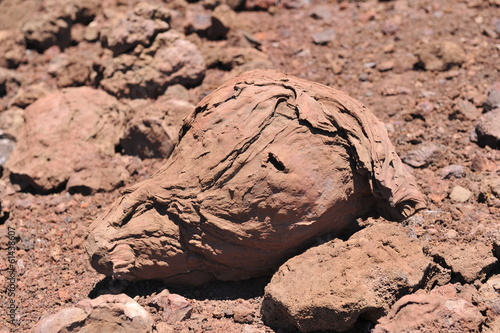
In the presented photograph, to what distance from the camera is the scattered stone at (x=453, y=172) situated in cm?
595

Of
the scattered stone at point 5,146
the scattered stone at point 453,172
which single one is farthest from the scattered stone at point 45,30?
the scattered stone at point 453,172

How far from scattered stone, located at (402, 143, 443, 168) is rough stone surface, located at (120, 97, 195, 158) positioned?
2185mm

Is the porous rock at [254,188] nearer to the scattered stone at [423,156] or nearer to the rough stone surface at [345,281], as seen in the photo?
the rough stone surface at [345,281]

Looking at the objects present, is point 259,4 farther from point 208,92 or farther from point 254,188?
point 254,188

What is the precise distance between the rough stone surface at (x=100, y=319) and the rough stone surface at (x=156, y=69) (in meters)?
3.32

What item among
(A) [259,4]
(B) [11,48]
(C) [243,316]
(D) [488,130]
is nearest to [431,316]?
(C) [243,316]

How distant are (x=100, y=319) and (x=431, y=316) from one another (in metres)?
2.32

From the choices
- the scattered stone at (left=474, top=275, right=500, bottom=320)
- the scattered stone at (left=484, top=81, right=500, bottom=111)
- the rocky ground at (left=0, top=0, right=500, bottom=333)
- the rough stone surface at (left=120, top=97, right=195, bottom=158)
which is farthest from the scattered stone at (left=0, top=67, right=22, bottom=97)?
the scattered stone at (left=474, top=275, right=500, bottom=320)

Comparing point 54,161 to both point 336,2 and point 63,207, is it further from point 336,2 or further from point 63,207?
point 336,2

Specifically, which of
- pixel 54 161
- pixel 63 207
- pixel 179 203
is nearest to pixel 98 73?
pixel 54 161

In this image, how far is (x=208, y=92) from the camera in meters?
7.33

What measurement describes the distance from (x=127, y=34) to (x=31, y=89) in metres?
1.29

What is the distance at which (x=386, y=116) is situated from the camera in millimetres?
6855

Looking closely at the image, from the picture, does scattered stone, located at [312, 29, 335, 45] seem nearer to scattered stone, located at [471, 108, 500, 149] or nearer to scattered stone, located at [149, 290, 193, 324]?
scattered stone, located at [471, 108, 500, 149]
